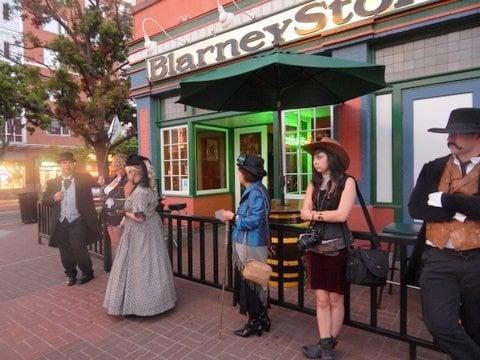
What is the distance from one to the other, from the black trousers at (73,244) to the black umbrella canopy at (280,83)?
2355mm

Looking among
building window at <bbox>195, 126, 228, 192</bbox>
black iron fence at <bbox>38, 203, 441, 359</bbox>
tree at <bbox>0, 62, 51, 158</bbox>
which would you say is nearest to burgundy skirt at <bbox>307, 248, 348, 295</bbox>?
black iron fence at <bbox>38, 203, 441, 359</bbox>

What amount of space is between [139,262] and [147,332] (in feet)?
2.32

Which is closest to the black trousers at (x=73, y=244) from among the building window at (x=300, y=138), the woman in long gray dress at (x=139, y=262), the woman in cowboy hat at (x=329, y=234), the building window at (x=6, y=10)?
the woman in long gray dress at (x=139, y=262)

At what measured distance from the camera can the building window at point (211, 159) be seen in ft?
29.2

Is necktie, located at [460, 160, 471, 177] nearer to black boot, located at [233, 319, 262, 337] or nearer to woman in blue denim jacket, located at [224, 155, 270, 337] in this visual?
woman in blue denim jacket, located at [224, 155, 270, 337]

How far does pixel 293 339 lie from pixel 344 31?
4.85 m

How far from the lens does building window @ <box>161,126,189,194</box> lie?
888 centimetres

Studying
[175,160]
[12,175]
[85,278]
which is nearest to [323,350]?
[85,278]

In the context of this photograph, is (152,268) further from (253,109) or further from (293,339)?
(253,109)

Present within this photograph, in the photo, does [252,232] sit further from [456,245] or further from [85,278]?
[85,278]

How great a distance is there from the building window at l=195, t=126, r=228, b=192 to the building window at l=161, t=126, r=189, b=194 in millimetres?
350

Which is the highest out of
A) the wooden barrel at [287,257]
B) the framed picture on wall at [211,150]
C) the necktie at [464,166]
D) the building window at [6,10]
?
the building window at [6,10]

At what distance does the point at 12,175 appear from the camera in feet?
90.7

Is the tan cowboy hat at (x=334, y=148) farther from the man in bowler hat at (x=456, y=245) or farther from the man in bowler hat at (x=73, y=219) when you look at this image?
the man in bowler hat at (x=73, y=219)
